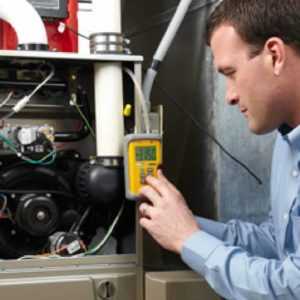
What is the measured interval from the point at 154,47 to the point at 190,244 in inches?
42.1

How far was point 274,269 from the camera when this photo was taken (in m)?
1.11

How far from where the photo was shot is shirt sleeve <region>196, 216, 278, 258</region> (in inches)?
55.9

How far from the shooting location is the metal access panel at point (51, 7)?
5.16ft

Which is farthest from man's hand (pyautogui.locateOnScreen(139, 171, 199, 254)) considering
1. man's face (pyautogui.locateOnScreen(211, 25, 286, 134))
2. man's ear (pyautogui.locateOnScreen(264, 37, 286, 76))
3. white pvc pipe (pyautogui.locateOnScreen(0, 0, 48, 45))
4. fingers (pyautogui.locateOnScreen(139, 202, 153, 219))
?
white pvc pipe (pyautogui.locateOnScreen(0, 0, 48, 45))

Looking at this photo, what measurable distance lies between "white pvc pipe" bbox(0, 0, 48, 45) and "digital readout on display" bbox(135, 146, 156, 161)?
372 mm

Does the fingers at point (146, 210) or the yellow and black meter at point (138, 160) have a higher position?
the yellow and black meter at point (138, 160)

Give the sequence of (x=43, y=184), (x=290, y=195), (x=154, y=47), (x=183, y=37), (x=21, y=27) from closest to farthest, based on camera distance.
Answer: (x=290, y=195) < (x=21, y=27) < (x=43, y=184) < (x=183, y=37) < (x=154, y=47)

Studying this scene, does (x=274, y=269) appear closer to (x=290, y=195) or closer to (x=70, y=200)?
(x=290, y=195)

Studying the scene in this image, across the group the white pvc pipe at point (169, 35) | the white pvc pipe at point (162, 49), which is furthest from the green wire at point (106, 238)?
the white pvc pipe at point (169, 35)

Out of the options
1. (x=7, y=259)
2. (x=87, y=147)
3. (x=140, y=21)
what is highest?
(x=140, y=21)

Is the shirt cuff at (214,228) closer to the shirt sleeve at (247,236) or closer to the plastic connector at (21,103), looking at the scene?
the shirt sleeve at (247,236)

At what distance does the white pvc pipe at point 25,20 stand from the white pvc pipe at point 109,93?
15 cm

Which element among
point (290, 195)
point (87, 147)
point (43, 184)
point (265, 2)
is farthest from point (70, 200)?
point (265, 2)

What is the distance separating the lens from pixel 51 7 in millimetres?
1582
